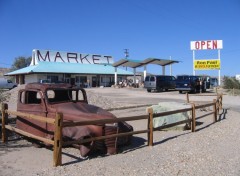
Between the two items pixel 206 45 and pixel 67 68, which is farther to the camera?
pixel 67 68

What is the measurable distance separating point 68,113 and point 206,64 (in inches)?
1541

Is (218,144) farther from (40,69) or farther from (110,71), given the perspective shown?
(110,71)

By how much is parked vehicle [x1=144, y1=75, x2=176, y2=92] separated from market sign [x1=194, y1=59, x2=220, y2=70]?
3.90m

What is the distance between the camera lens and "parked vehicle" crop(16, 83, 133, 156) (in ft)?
28.1

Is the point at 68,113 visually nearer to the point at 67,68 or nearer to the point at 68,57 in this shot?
the point at 67,68

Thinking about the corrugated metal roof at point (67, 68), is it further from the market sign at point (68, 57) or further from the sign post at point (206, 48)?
Answer: the sign post at point (206, 48)

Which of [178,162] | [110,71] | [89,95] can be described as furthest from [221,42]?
[178,162]

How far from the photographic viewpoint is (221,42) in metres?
50.4

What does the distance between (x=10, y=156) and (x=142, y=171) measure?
3.19 meters

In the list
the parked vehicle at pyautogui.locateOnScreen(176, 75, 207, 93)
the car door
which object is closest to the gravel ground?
the car door

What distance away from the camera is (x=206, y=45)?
51.7 meters

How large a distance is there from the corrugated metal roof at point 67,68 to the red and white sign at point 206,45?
17.8 metres

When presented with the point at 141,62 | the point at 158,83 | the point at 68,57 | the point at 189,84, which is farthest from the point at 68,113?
the point at 68,57

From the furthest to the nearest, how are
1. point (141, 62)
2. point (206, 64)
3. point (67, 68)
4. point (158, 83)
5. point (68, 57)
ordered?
1. point (68, 57)
2. point (67, 68)
3. point (141, 62)
4. point (206, 64)
5. point (158, 83)
